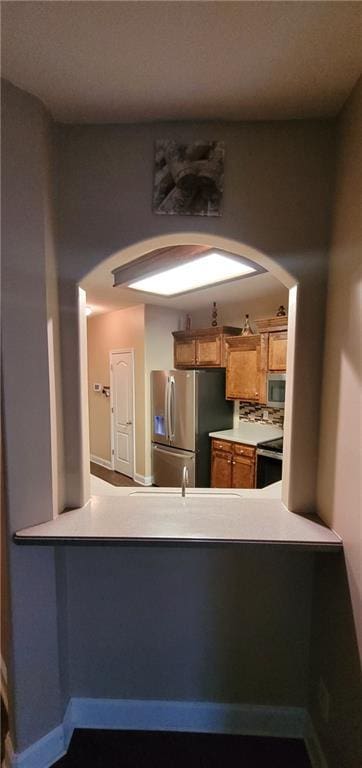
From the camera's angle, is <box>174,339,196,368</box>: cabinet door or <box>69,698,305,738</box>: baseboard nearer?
<box>69,698,305,738</box>: baseboard

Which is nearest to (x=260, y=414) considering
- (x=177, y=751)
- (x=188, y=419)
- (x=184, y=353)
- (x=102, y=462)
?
(x=188, y=419)

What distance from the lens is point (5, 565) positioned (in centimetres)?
109

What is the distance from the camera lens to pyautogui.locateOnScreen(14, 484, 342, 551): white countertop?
1006 millimetres

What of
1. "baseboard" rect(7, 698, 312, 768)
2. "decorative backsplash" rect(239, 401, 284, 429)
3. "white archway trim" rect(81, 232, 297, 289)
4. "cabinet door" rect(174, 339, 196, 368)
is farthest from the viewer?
"cabinet door" rect(174, 339, 196, 368)

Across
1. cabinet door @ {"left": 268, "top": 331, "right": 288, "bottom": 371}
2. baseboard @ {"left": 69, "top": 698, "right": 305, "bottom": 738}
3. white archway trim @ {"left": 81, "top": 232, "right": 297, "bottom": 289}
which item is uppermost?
white archway trim @ {"left": 81, "top": 232, "right": 297, "bottom": 289}

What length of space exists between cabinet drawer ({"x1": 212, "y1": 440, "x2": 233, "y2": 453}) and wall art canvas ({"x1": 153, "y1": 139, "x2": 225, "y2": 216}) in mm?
2568

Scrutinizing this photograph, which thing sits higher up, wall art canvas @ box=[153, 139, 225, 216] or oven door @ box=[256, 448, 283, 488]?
wall art canvas @ box=[153, 139, 225, 216]

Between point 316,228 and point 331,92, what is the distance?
418mm

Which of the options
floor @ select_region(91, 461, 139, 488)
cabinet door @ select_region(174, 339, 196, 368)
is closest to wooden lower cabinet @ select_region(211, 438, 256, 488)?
cabinet door @ select_region(174, 339, 196, 368)

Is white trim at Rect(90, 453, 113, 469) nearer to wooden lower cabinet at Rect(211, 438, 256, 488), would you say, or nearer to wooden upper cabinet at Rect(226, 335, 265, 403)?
wooden lower cabinet at Rect(211, 438, 256, 488)

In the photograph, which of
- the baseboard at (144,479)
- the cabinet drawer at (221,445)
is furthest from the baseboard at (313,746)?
the baseboard at (144,479)

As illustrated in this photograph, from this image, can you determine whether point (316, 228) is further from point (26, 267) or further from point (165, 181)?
point (26, 267)

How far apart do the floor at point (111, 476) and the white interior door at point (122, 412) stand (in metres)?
0.08

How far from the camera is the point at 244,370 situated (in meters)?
3.39
